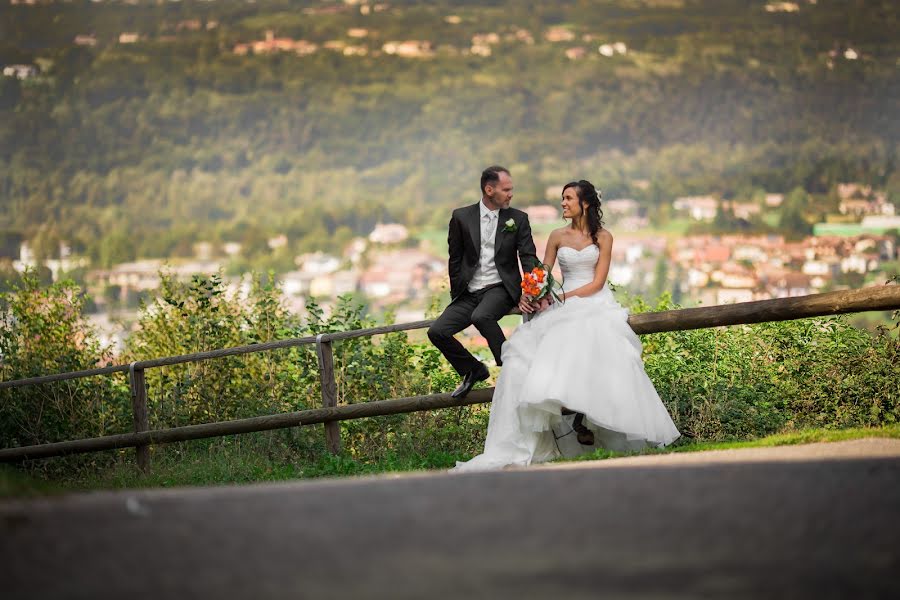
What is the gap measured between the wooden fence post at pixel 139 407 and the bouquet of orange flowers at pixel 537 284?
3404 mm

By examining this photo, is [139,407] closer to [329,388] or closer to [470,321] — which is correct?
[329,388]

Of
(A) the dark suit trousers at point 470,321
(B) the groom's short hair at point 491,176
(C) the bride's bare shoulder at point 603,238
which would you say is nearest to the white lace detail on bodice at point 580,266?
(C) the bride's bare shoulder at point 603,238

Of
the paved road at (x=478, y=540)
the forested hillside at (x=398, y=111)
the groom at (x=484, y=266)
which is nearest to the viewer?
the paved road at (x=478, y=540)

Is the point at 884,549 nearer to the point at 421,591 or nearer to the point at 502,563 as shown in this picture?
the point at 502,563

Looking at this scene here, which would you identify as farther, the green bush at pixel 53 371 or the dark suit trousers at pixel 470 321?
the green bush at pixel 53 371

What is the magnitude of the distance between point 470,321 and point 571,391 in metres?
1.01

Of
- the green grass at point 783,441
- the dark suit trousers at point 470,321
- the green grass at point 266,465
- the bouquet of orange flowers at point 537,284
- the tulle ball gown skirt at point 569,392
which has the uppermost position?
the bouquet of orange flowers at point 537,284

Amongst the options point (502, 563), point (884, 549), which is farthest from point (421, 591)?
point (884, 549)

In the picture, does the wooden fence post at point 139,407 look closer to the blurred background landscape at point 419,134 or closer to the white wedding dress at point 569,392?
the white wedding dress at point 569,392

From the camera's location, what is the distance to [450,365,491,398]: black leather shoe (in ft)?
26.5

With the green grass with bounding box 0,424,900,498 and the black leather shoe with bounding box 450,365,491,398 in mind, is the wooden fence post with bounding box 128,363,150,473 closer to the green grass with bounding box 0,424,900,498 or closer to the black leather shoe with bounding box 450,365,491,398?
the green grass with bounding box 0,424,900,498

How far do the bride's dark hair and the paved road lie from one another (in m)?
3.79

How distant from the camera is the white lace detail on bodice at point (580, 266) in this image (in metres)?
8.16

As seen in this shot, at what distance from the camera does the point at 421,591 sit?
9.80 ft
